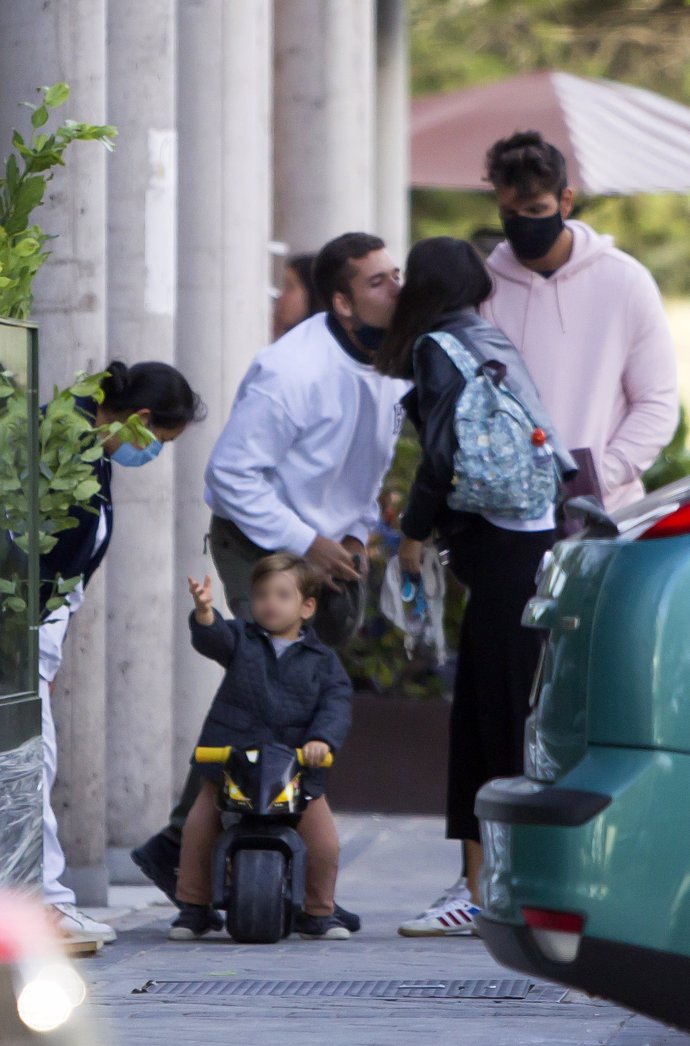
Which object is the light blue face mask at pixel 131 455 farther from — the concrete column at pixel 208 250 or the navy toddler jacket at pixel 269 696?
the concrete column at pixel 208 250

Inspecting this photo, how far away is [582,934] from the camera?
3766 mm

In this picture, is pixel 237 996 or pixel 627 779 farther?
pixel 237 996

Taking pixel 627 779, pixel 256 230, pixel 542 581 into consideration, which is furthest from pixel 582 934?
pixel 256 230

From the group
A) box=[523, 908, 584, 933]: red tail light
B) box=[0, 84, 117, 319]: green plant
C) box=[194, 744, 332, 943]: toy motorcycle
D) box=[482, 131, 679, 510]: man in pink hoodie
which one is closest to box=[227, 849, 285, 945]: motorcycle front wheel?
box=[194, 744, 332, 943]: toy motorcycle

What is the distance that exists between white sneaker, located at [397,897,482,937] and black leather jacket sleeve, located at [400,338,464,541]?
111cm

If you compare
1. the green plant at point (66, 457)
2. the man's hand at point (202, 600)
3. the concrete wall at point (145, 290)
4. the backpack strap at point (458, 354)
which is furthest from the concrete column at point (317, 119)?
the green plant at point (66, 457)

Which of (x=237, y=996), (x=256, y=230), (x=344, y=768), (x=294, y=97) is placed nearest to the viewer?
(x=237, y=996)

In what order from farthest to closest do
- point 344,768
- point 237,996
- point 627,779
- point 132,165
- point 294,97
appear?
point 294,97, point 344,768, point 132,165, point 237,996, point 627,779

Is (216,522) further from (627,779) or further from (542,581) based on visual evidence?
(627,779)

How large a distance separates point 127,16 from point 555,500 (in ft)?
7.87

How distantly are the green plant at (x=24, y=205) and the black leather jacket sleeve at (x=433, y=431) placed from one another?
1.38 metres

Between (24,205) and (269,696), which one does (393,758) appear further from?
(24,205)

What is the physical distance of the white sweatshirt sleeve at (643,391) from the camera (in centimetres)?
673

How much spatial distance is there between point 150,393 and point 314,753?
110 centimetres
